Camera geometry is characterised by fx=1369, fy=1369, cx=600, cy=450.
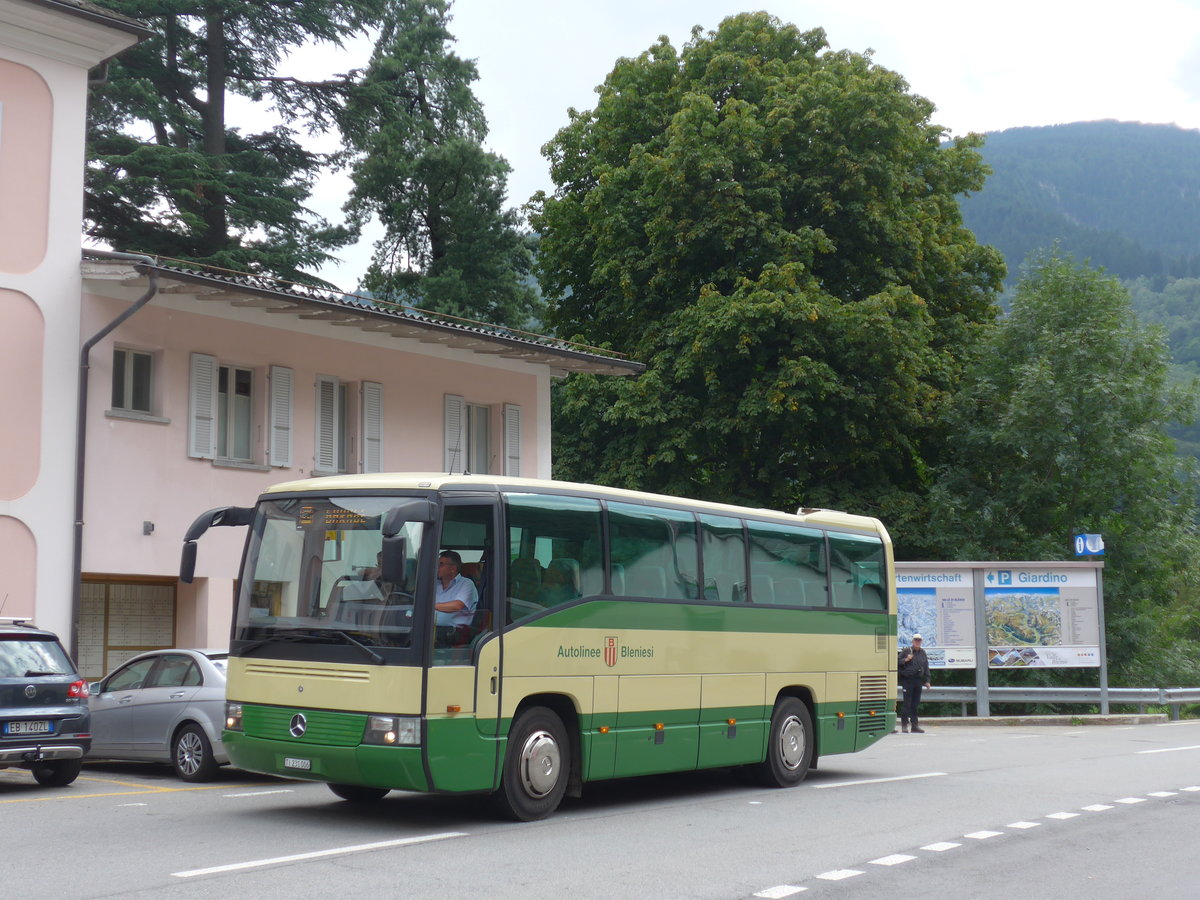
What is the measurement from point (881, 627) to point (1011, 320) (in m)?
18.7

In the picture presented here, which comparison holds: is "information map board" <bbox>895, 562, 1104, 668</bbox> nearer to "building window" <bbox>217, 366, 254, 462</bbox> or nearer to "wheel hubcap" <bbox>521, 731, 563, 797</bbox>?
"building window" <bbox>217, 366, 254, 462</bbox>

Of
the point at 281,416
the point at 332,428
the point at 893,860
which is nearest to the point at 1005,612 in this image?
the point at 332,428

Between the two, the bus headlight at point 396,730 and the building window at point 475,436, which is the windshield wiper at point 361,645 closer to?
the bus headlight at point 396,730

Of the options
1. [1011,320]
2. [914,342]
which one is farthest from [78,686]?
[1011,320]

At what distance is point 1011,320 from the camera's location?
1314 inches

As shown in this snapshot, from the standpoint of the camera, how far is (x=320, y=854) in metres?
9.50

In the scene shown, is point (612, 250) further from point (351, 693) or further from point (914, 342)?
point (351, 693)

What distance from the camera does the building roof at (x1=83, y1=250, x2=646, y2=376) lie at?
19.9 meters

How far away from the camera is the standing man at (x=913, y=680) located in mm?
25500

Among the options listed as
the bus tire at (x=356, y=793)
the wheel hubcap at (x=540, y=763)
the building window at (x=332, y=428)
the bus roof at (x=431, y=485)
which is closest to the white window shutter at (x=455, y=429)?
the building window at (x=332, y=428)

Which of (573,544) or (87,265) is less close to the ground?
(87,265)

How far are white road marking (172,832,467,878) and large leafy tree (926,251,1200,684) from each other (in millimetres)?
24006

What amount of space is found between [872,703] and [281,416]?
11270mm

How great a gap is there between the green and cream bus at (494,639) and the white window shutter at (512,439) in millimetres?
12748
